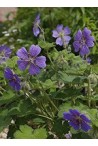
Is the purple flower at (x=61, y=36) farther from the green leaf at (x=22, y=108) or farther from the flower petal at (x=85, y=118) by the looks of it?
the flower petal at (x=85, y=118)

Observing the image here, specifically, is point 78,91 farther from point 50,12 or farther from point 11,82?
point 50,12

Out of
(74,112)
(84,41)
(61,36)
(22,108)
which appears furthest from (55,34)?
(74,112)

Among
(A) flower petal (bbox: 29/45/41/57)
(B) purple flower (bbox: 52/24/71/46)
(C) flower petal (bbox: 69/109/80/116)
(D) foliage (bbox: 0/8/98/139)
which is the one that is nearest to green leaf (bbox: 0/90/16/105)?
(D) foliage (bbox: 0/8/98/139)

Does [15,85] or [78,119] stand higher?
[15,85]

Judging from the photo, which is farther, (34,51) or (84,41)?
(84,41)

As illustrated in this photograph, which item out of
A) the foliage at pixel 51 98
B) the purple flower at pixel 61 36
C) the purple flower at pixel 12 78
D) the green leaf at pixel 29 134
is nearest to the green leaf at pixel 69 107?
the foliage at pixel 51 98

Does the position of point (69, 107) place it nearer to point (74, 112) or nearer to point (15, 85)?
point (74, 112)
